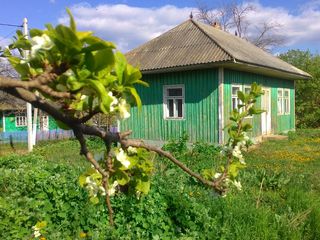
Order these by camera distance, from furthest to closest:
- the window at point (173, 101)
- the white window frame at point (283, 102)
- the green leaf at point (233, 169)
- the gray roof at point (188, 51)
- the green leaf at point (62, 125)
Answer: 1. the white window frame at point (283, 102)
2. the window at point (173, 101)
3. the gray roof at point (188, 51)
4. the green leaf at point (233, 169)
5. the green leaf at point (62, 125)

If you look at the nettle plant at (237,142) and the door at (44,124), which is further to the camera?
the door at (44,124)

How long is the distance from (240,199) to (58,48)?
475cm

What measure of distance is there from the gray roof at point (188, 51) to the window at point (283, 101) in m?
1.99

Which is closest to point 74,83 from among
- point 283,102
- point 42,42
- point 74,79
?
point 74,79

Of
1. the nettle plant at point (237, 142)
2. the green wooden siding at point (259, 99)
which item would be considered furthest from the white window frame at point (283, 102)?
the nettle plant at point (237, 142)

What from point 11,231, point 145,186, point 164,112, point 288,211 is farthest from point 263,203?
point 164,112

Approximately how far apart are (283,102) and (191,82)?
26.0ft

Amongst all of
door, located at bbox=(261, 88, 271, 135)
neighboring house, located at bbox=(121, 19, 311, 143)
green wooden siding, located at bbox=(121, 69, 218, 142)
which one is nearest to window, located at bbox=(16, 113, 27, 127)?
neighboring house, located at bbox=(121, 19, 311, 143)

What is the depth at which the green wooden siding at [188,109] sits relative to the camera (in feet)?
43.5

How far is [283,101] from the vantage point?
64.7ft

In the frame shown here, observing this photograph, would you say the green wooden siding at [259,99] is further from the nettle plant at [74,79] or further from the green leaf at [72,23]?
the green leaf at [72,23]

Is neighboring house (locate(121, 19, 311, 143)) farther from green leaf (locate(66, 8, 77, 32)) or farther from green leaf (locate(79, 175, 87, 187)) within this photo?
green leaf (locate(66, 8, 77, 32))

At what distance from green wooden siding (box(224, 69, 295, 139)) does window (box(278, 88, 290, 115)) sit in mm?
212

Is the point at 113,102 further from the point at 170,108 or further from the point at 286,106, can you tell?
the point at 286,106
